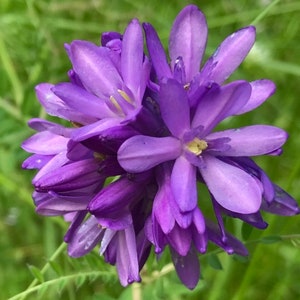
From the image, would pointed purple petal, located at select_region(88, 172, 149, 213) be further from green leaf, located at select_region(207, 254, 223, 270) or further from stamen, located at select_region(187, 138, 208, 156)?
green leaf, located at select_region(207, 254, 223, 270)

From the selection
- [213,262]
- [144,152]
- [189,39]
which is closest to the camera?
[144,152]

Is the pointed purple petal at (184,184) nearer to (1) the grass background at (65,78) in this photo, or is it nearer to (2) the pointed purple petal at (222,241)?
(2) the pointed purple petal at (222,241)

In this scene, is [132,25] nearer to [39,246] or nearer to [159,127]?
[159,127]

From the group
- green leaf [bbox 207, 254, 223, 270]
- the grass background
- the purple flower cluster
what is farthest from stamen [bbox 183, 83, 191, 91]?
the grass background

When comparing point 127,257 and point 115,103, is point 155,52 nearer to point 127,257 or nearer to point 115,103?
point 115,103

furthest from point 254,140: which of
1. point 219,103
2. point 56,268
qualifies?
point 56,268

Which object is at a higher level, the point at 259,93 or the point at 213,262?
the point at 259,93

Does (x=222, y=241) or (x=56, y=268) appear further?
(x=56, y=268)
